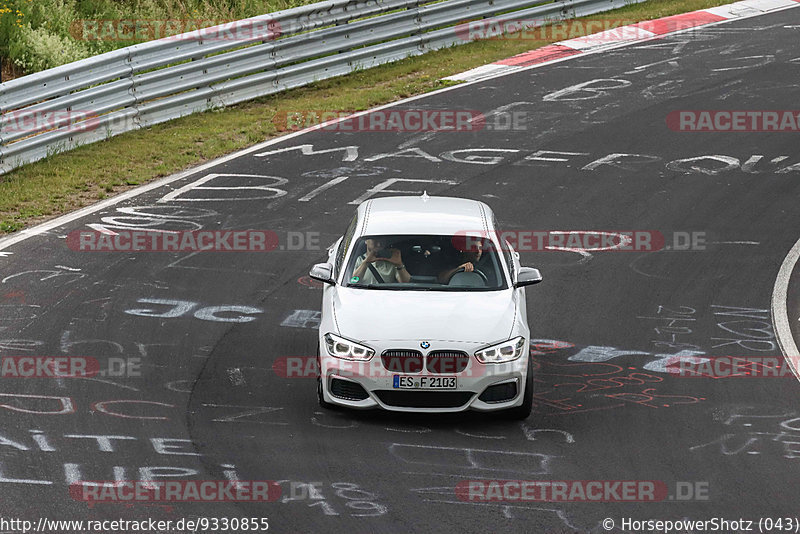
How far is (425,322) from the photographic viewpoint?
9711 mm

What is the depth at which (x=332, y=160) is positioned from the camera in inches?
687

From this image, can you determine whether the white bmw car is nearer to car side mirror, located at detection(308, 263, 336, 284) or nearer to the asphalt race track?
car side mirror, located at detection(308, 263, 336, 284)

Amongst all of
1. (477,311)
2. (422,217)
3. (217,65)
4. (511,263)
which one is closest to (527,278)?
(511,263)

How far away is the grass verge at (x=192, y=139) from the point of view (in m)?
15.5

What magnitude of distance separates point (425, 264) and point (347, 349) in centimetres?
142

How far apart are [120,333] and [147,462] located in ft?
9.83

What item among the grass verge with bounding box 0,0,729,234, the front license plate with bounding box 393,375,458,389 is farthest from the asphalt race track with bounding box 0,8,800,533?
the grass verge with bounding box 0,0,729,234

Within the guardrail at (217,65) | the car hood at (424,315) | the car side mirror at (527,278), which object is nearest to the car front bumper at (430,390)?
the car hood at (424,315)

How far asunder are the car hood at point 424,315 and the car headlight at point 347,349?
0.19ft

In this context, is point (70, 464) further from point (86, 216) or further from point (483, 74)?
point (483, 74)

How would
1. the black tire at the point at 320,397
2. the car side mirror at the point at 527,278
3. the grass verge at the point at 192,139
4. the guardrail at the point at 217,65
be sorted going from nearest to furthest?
the black tire at the point at 320,397
the car side mirror at the point at 527,278
the grass verge at the point at 192,139
the guardrail at the point at 217,65

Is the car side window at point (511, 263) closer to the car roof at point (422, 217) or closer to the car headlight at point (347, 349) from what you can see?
the car roof at point (422, 217)

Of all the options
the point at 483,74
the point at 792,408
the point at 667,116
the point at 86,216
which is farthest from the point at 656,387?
the point at 483,74

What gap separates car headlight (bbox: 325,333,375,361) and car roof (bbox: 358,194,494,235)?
1525 mm
